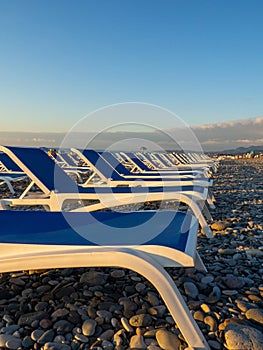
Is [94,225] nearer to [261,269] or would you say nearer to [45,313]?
[45,313]

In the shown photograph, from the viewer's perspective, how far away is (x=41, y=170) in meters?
4.47

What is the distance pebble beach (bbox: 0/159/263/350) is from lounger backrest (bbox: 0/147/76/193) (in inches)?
67.3

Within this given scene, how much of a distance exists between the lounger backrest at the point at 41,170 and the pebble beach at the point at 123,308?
1709 millimetres

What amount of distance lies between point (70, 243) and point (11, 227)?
2.18ft

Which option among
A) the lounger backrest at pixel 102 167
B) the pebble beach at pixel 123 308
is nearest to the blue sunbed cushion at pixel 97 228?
the pebble beach at pixel 123 308

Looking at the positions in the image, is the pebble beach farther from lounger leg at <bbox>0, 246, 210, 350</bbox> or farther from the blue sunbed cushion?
the blue sunbed cushion

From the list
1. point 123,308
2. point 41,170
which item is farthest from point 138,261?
point 41,170

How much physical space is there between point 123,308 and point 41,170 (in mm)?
2793

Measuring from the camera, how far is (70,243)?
Result: 6.37 ft

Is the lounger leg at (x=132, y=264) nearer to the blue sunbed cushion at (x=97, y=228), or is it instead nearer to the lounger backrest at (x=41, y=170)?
the blue sunbed cushion at (x=97, y=228)

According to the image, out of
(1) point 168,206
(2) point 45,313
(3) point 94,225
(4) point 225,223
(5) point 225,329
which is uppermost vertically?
(3) point 94,225

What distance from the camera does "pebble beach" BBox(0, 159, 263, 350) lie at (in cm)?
178

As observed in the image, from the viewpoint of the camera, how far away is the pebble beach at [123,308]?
1784 mm

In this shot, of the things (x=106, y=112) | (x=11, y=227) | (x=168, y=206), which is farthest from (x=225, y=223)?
(x=11, y=227)
